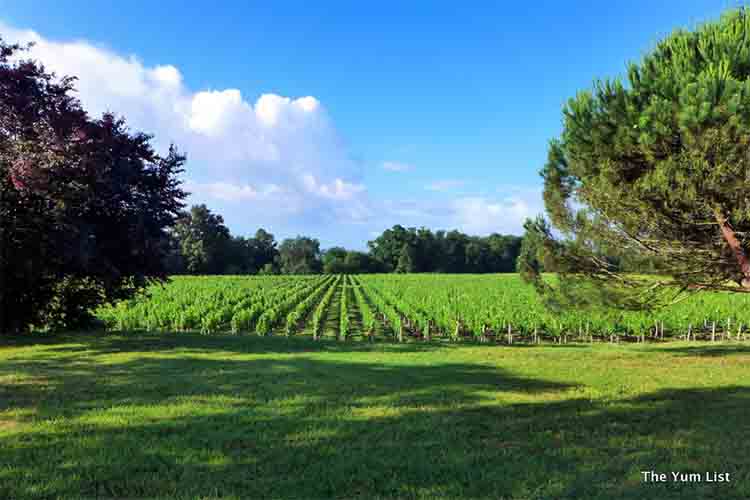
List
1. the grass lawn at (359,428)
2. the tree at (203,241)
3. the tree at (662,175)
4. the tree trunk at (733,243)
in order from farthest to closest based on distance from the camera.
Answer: the tree at (203,241), the tree trunk at (733,243), the tree at (662,175), the grass lawn at (359,428)

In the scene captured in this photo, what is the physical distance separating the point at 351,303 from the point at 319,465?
28.0 m

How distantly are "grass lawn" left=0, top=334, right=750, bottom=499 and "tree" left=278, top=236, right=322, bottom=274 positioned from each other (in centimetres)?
10078

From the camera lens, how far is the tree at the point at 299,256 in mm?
116000

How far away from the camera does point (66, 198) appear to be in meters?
11.1

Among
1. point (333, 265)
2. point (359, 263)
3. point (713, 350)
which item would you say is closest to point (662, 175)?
point (713, 350)

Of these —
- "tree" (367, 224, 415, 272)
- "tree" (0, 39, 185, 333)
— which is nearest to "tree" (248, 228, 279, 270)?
"tree" (367, 224, 415, 272)

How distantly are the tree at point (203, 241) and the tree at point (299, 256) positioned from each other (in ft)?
61.9

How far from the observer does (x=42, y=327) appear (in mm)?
14172

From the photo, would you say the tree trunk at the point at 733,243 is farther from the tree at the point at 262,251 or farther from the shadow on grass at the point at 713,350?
the tree at the point at 262,251

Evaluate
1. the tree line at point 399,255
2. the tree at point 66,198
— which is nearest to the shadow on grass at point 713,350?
the tree at point 66,198

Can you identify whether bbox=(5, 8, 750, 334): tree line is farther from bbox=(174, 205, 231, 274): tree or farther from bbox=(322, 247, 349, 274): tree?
bbox=(322, 247, 349, 274): tree

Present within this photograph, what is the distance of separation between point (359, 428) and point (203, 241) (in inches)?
3510

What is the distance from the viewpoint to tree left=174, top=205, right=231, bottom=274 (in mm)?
86188

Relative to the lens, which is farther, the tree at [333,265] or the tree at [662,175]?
the tree at [333,265]
